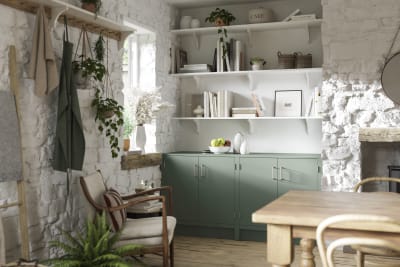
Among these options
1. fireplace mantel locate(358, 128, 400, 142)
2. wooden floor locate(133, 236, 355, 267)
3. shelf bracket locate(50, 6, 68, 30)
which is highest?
shelf bracket locate(50, 6, 68, 30)

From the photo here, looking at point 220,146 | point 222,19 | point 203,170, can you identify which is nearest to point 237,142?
point 220,146

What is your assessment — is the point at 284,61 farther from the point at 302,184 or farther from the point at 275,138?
the point at 302,184

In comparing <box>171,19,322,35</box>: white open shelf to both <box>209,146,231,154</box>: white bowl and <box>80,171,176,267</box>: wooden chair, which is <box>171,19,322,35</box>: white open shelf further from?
<box>80,171,176,267</box>: wooden chair

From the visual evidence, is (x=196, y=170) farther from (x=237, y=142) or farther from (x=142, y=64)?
(x=142, y=64)

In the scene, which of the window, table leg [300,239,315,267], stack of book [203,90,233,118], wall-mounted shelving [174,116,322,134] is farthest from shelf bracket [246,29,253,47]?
table leg [300,239,315,267]

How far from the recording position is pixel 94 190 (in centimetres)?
372

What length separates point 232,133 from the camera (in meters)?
5.75

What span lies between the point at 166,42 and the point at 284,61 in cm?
139

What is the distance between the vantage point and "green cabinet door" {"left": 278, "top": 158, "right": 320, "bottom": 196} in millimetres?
4938

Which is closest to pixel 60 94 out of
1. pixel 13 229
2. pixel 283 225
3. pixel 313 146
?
pixel 13 229

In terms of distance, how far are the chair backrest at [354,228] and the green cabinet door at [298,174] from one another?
2694 millimetres

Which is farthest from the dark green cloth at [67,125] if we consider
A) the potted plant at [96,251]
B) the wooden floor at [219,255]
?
the wooden floor at [219,255]

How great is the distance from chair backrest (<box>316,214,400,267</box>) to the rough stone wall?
2.61 metres

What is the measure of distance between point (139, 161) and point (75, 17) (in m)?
1.65
